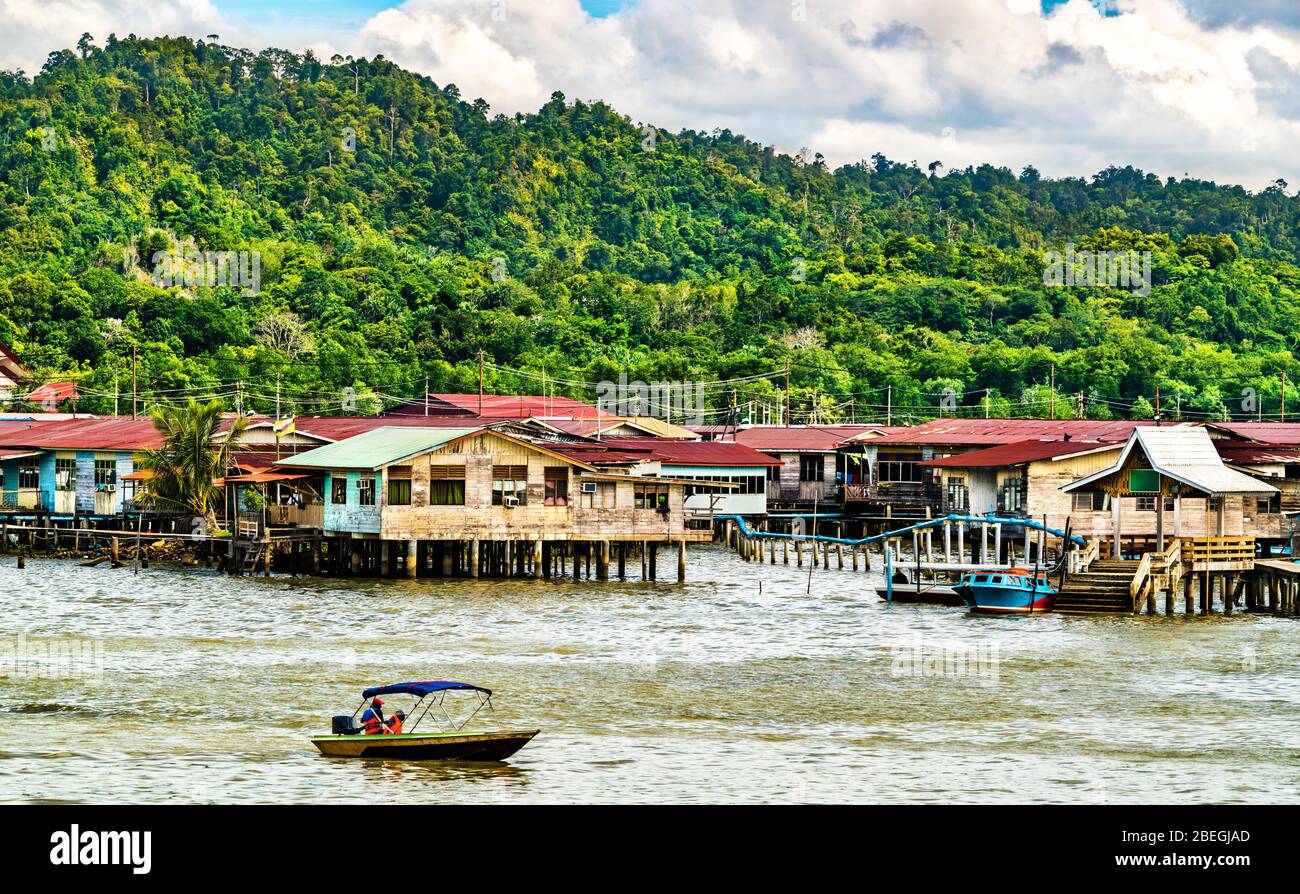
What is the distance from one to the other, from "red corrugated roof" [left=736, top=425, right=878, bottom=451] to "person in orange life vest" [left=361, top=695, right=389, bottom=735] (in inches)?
2135

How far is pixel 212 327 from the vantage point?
4306 inches

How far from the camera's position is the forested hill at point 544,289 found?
357 ft

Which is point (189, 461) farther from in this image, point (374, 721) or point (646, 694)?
point (374, 721)

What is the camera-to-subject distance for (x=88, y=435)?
69500mm

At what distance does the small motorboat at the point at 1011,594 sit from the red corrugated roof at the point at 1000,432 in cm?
2809

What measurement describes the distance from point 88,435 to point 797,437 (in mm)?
31493

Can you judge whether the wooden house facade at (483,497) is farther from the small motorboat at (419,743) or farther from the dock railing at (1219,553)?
the small motorboat at (419,743)

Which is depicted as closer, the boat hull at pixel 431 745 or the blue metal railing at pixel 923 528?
the boat hull at pixel 431 745

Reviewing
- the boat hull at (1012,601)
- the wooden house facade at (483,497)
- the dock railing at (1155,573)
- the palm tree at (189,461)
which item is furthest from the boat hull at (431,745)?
the palm tree at (189,461)

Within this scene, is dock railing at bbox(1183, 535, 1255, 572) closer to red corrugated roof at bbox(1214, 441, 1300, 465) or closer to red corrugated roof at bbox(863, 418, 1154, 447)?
red corrugated roof at bbox(1214, 441, 1300, 465)

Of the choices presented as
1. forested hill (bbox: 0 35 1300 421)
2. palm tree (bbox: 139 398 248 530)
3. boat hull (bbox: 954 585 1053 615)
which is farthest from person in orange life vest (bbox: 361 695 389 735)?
forested hill (bbox: 0 35 1300 421)

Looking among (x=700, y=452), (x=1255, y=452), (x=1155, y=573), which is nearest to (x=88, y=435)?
(x=700, y=452)
